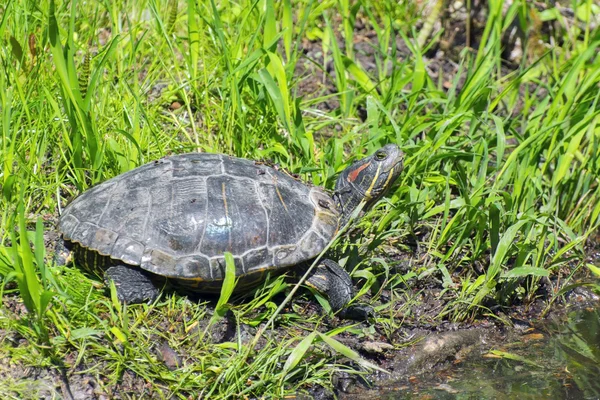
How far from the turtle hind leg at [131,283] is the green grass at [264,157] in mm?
77

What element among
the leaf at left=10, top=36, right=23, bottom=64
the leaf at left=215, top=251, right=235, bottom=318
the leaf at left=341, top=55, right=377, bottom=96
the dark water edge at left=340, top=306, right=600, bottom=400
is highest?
the leaf at left=10, top=36, right=23, bottom=64

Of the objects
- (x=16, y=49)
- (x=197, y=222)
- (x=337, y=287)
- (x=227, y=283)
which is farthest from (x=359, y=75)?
(x=227, y=283)

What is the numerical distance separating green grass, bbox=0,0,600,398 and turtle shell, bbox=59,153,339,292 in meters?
0.22

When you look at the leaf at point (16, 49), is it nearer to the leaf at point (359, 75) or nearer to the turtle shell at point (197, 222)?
the turtle shell at point (197, 222)

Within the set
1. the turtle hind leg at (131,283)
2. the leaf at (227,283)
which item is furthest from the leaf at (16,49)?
the leaf at (227,283)

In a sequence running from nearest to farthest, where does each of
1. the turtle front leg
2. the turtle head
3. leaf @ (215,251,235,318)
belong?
1. leaf @ (215,251,235,318)
2. the turtle front leg
3. the turtle head

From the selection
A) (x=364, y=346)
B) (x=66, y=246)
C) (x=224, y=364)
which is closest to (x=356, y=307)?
(x=364, y=346)

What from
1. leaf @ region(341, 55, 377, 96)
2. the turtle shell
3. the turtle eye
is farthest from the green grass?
the turtle eye

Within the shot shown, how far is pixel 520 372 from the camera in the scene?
13.9 ft

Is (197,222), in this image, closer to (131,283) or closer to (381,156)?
(131,283)

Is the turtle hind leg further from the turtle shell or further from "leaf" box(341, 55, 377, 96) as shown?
"leaf" box(341, 55, 377, 96)

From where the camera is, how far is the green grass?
370 centimetres

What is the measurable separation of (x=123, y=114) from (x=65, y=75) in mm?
767

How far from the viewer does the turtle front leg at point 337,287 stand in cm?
421
